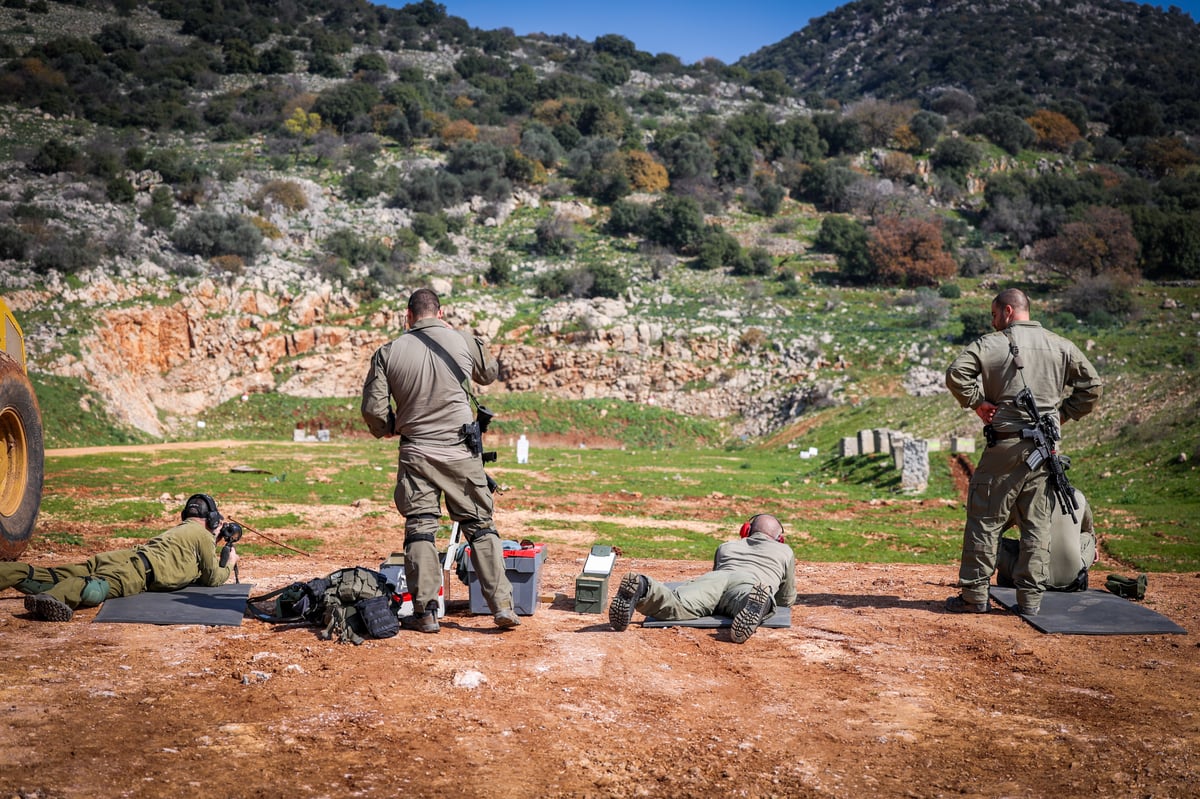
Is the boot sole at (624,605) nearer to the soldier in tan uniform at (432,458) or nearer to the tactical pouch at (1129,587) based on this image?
the soldier in tan uniform at (432,458)

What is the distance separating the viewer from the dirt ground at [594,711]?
434cm

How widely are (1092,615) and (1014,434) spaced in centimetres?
158

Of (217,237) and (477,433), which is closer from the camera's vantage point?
(477,433)

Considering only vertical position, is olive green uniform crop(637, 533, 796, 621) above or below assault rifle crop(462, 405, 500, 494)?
below

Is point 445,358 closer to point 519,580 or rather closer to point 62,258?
point 519,580

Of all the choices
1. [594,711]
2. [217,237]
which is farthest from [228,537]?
[217,237]

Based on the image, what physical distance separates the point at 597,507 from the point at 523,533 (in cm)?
369

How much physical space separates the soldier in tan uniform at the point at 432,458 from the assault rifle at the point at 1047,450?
14.3 ft

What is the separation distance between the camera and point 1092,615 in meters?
7.71

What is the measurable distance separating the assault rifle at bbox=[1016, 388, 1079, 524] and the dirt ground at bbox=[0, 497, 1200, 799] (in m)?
1.11

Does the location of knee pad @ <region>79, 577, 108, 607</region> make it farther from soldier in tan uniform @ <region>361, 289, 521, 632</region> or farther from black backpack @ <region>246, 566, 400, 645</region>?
soldier in tan uniform @ <region>361, 289, 521, 632</region>

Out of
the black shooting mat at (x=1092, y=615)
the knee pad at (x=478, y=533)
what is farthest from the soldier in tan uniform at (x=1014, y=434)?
the knee pad at (x=478, y=533)

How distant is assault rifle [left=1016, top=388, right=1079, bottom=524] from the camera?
7.66 metres

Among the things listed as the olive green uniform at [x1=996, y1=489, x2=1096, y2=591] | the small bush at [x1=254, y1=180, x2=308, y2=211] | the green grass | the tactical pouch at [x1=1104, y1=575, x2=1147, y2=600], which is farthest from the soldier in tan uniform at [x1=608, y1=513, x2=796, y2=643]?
the small bush at [x1=254, y1=180, x2=308, y2=211]
